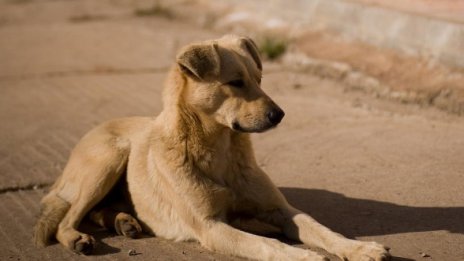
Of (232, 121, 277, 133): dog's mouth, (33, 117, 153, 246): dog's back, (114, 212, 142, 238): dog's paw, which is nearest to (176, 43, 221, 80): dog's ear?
(232, 121, 277, 133): dog's mouth

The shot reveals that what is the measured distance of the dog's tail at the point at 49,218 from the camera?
16.6 feet

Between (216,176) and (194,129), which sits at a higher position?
(194,129)

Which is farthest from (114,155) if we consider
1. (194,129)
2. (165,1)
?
(165,1)

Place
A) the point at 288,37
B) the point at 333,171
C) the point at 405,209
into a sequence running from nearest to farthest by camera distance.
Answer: the point at 405,209 < the point at 333,171 < the point at 288,37

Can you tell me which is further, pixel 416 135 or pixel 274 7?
pixel 274 7

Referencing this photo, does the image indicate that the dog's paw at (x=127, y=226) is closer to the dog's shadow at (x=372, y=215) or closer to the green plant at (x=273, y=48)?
the dog's shadow at (x=372, y=215)

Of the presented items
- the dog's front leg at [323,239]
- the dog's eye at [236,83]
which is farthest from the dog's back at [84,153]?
the dog's front leg at [323,239]

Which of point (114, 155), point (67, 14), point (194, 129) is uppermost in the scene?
point (194, 129)

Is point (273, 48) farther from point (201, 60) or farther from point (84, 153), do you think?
point (201, 60)

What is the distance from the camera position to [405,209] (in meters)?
5.14

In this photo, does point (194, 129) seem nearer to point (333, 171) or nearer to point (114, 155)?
point (114, 155)

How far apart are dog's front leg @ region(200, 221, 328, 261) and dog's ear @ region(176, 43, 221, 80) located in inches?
38.0

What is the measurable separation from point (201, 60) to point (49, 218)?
64.6 inches

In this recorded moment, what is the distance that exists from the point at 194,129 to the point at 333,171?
5.45ft
